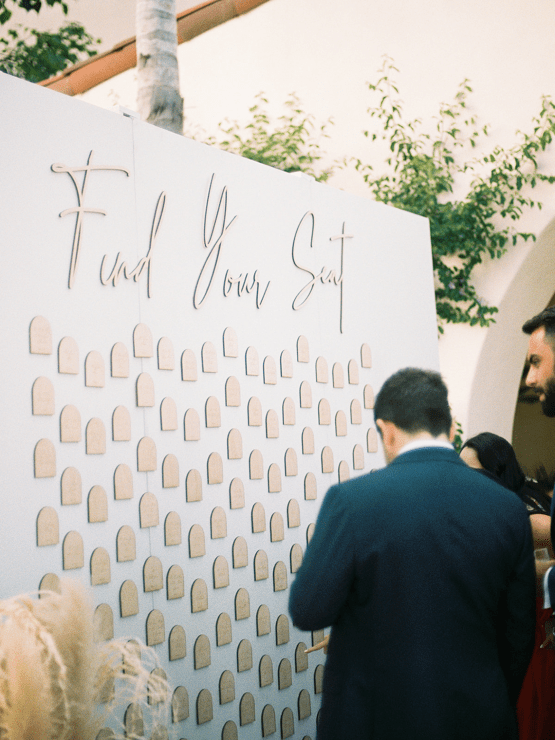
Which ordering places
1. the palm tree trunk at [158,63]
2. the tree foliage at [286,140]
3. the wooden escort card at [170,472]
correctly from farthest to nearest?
the tree foliage at [286,140]
the palm tree trunk at [158,63]
the wooden escort card at [170,472]

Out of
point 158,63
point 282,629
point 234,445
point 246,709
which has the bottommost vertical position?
point 246,709

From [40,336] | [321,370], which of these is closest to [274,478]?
[321,370]

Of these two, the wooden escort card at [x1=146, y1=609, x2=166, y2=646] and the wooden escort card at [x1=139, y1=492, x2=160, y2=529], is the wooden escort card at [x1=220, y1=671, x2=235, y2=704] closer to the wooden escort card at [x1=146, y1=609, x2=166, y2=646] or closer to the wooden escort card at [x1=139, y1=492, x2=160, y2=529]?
the wooden escort card at [x1=146, y1=609, x2=166, y2=646]

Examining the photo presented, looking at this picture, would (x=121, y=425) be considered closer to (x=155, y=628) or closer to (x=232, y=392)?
(x=232, y=392)

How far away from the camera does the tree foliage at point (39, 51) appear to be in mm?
6207

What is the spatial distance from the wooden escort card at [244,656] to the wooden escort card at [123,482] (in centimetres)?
74

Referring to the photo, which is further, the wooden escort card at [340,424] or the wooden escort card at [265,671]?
the wooden escort card at [340,424]

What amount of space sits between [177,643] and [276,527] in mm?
592

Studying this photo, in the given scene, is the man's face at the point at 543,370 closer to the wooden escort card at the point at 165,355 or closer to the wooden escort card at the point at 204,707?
the wooden escort card at the point at 165,355

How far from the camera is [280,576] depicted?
8.84 feet

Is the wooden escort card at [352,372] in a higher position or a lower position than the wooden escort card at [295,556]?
higher

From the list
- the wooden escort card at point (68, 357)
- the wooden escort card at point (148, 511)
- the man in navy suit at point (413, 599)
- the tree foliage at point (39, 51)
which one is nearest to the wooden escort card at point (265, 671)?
the wooden escort card at point (148, 511)

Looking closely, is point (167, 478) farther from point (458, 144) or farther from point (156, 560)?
point (458, 144)

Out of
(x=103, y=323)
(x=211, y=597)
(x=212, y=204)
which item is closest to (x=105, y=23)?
(x=212, y=204)
